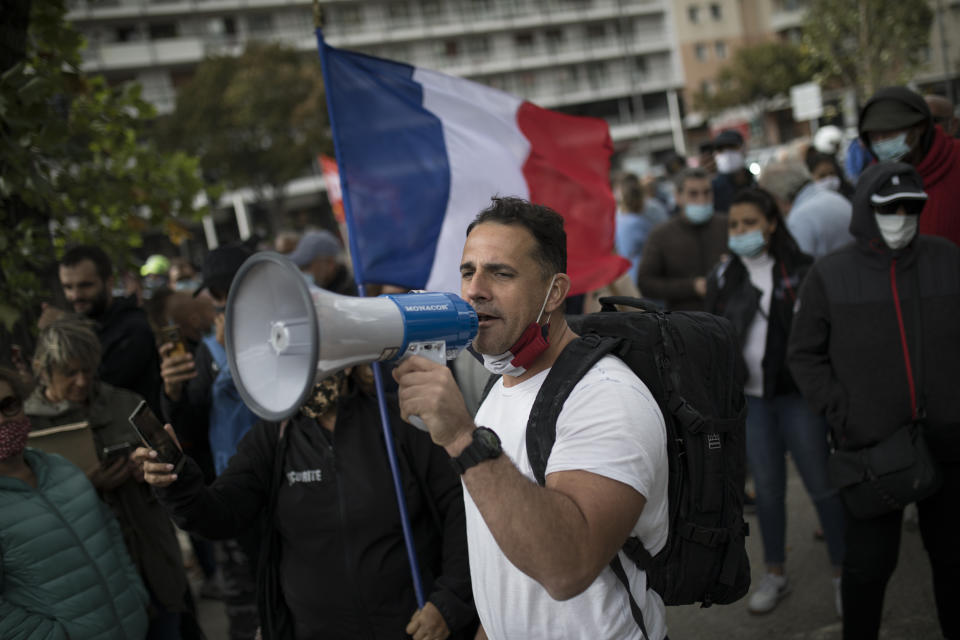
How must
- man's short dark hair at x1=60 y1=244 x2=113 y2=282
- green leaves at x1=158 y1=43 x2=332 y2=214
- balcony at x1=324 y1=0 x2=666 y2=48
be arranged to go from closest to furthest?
man's short dark hair at x1=60 y1=244 x2=113 y2=282
green leaves at x1=158 y1=43 x2=332 y2=214
balcony at x1=324 y1=0 x2=666 y2=48

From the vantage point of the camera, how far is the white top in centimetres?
392

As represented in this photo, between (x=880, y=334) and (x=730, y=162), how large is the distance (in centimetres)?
393

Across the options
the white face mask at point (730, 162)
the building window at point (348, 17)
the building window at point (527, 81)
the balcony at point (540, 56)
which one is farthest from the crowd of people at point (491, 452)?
the building window at point (527, 81)

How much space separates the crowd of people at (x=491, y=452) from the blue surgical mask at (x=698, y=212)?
3.85 ft

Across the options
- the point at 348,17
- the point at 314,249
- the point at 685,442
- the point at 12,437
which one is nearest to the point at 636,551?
the point at 685,442

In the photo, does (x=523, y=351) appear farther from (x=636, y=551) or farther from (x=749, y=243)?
(x=749, y=243)

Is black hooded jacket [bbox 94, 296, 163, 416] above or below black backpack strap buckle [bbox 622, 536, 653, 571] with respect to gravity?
above

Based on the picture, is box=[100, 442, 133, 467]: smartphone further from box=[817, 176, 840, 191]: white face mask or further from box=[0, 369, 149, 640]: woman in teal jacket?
box=[817, 176, 840, 191]: white face mask

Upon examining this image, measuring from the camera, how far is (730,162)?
21.8ft

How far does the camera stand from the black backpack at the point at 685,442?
5.83ft

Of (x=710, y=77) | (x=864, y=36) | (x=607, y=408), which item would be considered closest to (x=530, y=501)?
(x=607, y=408)

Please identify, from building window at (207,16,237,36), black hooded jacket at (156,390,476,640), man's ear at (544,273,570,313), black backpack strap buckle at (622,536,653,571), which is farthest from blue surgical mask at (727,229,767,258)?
building window at (207,16,237,36)

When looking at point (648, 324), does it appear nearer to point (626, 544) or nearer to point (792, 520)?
point (626, 544)

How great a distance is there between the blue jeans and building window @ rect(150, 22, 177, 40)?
4249 centimetres
